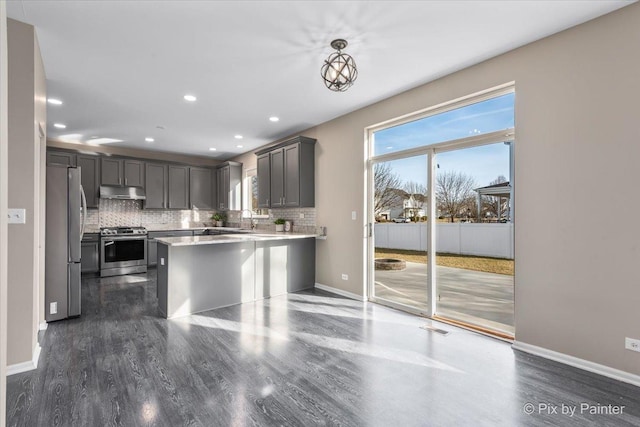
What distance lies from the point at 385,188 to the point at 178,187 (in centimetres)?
525

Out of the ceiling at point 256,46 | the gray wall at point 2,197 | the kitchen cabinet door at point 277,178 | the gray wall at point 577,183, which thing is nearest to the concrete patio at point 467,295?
the gray wall at point 577,183

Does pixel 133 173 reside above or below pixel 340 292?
above

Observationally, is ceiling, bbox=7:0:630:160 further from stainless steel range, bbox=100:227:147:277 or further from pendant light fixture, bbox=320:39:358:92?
stainless steel range, bbox=100:227:147:277

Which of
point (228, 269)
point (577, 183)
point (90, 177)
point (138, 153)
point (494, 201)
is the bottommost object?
point (228, 269)

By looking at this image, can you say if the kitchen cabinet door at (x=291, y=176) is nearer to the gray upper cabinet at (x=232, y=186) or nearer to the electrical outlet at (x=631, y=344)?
the gray upper cabinet at (x=232, y=186)

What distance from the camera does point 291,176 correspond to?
5.26 metres

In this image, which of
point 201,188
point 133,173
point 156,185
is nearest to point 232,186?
point 201,188

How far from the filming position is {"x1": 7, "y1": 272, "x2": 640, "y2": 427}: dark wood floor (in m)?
1.89

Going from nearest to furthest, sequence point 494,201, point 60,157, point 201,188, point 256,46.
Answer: point 256,46 < point 494,201 < point 60,157 < point 201,188

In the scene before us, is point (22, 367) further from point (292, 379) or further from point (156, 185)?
point (156, 185)

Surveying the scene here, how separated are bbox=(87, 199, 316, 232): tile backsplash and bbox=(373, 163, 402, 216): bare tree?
4.33 ft

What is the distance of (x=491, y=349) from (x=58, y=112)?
6.26 meters

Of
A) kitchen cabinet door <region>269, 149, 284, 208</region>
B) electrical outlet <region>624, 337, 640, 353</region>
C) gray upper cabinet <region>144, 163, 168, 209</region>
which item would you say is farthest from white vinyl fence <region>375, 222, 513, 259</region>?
gray upper cabinet <region>144, 163, 168, 209</region>

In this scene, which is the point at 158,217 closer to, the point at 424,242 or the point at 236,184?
the point at 236,184
